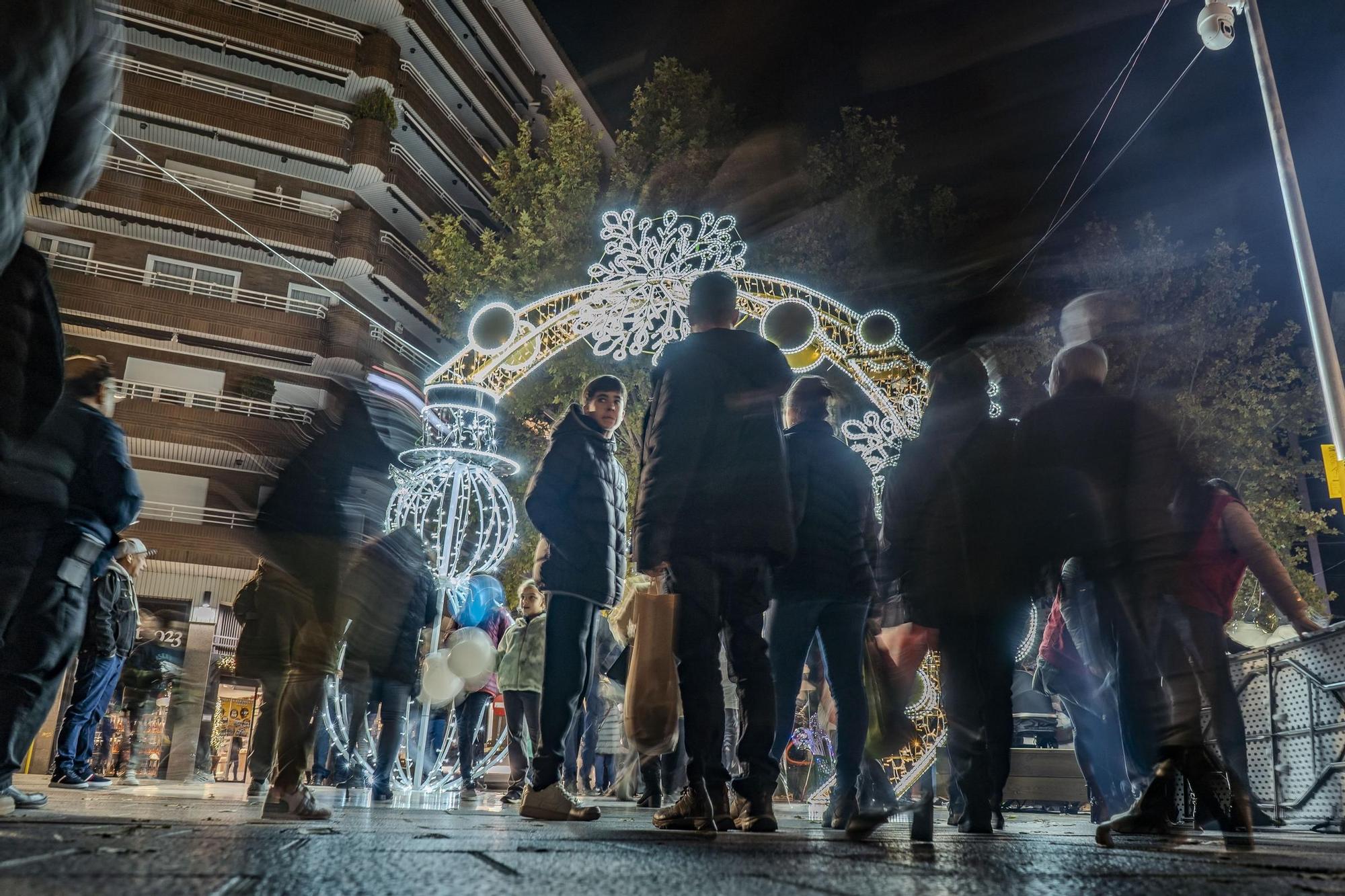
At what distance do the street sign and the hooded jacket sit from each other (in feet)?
34.3

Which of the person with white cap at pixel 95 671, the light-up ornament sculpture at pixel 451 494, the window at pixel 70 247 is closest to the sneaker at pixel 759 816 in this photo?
the light-up ornament sculpture at pixel 451 494

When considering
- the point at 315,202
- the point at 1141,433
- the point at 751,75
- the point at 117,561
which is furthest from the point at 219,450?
the point at 1141,433

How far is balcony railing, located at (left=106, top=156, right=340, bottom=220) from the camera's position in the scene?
30484 millimetres

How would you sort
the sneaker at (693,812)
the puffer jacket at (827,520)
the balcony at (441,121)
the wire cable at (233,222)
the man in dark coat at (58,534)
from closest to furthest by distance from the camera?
the man in dark coat at (58,534), the sneaker at (693,812), the puffer jacket at (827,520), the wire cable at (233,222), the balcony at (441,121)

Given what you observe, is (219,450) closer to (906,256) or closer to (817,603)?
(906,256)

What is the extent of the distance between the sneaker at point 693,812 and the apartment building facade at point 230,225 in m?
27.0

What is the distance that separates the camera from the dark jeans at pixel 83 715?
23.7 ft

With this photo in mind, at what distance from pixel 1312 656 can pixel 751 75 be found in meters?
16.3

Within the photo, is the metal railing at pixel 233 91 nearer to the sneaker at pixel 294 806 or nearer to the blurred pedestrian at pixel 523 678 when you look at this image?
the blurred pedestrian at pixel 523 678

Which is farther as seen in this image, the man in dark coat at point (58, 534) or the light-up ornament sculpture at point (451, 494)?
the light-up ornament sculpture at point (451, 494)

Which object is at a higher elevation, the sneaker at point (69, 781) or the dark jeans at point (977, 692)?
the dark jeans at point (977, 692)

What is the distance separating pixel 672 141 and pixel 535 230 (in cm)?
327

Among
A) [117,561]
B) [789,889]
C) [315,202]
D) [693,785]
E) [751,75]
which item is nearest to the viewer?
[789,889]

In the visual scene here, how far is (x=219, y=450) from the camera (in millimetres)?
29578
